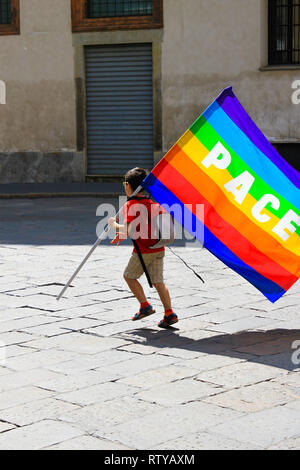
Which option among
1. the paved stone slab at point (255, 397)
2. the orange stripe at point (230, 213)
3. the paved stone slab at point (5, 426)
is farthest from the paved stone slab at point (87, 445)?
the orange stripe at point (230, 213)

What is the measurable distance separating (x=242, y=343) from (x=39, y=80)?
16374 millimetres

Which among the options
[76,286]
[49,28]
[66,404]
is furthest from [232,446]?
[49,28]

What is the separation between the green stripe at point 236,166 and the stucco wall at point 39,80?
49.3 ft

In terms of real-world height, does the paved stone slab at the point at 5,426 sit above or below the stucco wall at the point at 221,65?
below

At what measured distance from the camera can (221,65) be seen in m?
20.4

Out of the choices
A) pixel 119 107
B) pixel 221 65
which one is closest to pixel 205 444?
pixel 221 65

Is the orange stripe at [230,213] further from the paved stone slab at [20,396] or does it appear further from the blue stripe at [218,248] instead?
the paved stone slab at [20,396]

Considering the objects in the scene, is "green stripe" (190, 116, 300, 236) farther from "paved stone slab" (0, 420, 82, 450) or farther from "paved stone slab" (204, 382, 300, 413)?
"paved stone slab" (0, 420, 82, 450)

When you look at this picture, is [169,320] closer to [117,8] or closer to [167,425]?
[167,425]

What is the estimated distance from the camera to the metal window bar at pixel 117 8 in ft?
69.5

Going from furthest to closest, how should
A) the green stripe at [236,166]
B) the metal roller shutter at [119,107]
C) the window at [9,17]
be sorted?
the window at [9,17] → the metal roller shutter at [119,107] → the green stripe at [236,166]
